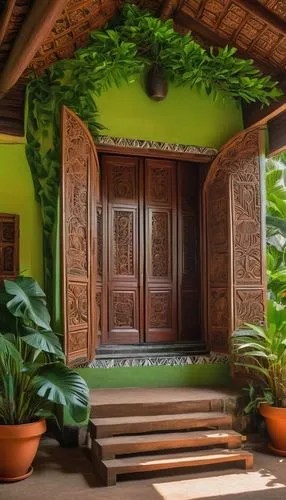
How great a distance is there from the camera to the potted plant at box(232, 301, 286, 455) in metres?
3.57

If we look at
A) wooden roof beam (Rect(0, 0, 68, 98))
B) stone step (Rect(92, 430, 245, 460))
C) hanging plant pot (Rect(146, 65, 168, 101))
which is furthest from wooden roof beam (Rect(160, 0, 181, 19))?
stone step (Rect(92, 430, 245, 460))

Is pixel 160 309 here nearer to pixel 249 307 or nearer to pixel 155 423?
pixel 249 307

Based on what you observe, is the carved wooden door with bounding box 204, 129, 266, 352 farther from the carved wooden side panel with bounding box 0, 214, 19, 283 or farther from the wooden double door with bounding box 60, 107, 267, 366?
the carved wooden side panel with bounding box 0, 214, 19, 283

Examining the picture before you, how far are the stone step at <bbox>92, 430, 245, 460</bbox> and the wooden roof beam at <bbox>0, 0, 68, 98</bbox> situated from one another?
2537mm

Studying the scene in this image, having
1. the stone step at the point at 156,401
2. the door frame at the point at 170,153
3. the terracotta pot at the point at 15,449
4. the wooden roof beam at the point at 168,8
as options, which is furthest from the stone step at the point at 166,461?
the wooden roof beam at the point at 168,8

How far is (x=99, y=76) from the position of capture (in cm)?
392

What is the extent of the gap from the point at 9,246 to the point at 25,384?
1.23 meters

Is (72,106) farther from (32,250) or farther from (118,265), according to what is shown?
(118,265)

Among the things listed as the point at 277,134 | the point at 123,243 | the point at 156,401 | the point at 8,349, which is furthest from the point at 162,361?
the point at 277,134

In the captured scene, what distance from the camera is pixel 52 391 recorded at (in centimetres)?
292

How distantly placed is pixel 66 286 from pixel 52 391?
91 centimetres

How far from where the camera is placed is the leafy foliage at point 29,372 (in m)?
2.97

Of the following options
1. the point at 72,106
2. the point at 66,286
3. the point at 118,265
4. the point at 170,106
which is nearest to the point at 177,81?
the point at 170,106

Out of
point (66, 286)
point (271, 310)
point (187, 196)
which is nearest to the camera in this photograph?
point (66, 286)
